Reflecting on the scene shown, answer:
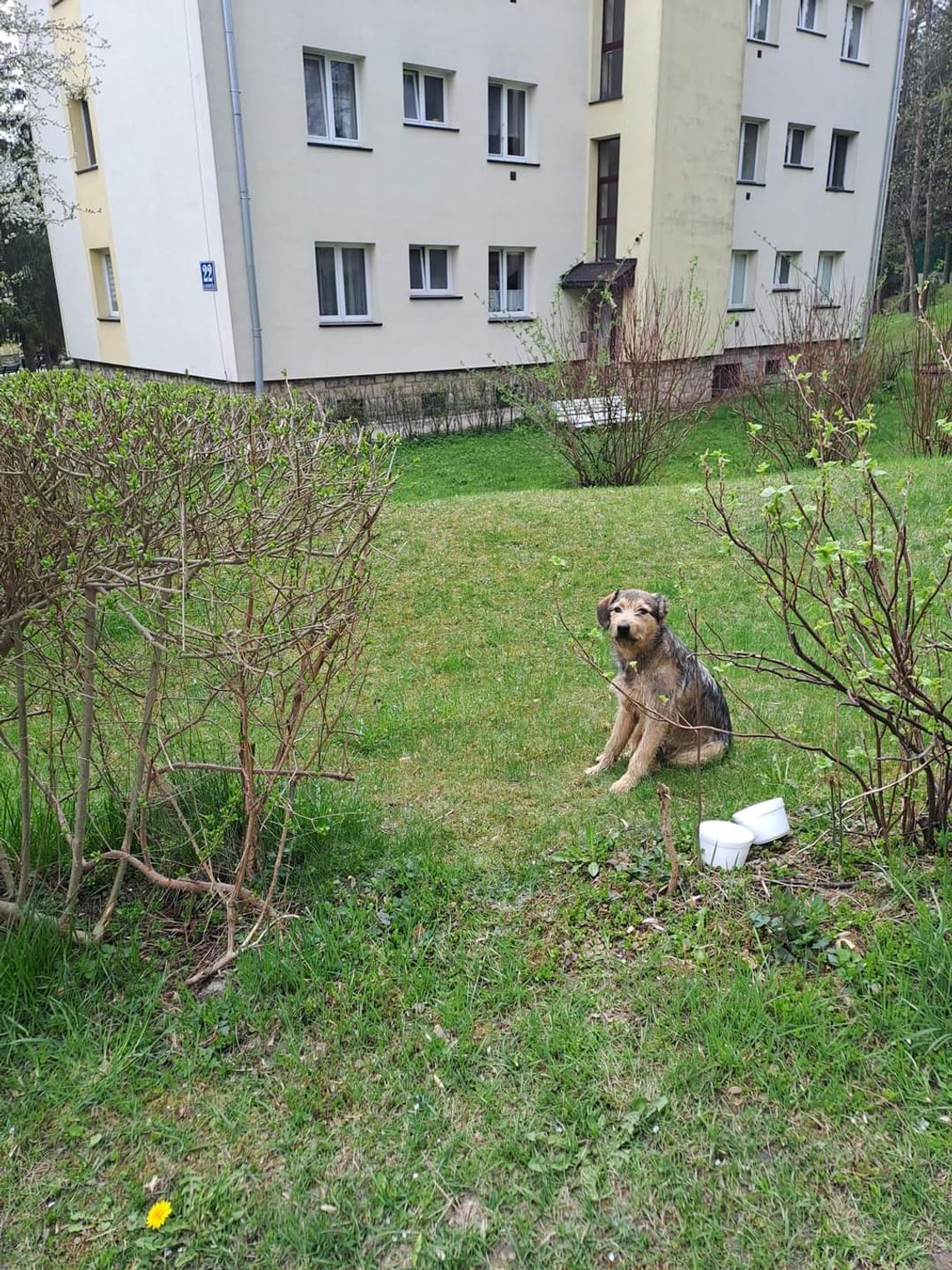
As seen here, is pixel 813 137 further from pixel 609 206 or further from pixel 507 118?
pixel 507 118

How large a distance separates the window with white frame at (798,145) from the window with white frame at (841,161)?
1021mm

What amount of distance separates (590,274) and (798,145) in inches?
344

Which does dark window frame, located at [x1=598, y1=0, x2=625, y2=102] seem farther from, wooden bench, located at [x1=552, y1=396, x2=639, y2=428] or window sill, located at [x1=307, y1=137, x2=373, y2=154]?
wooden bench, located at [x1=552, y1=396, x2=639, y2=428]

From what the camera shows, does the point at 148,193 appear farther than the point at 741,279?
No

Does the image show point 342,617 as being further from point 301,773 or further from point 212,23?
point 212,23

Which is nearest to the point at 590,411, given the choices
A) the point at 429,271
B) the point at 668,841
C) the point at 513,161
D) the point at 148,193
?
the point at 429,271

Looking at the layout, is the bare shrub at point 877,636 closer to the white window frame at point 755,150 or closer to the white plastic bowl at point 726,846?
the white plastic bowl at point 726,846

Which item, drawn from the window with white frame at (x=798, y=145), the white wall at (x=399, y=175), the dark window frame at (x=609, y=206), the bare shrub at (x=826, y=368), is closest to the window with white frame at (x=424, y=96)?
the white wall at (x=399, y=175)

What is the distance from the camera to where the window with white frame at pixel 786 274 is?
80.9 feet

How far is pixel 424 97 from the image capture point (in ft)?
58.4

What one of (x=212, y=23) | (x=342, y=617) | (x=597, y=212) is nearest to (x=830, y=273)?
(x=597, y=212)

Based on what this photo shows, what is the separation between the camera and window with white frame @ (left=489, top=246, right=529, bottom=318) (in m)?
19.9

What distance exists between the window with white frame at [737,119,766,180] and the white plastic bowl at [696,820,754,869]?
23422mm

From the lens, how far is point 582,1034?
2.77m
